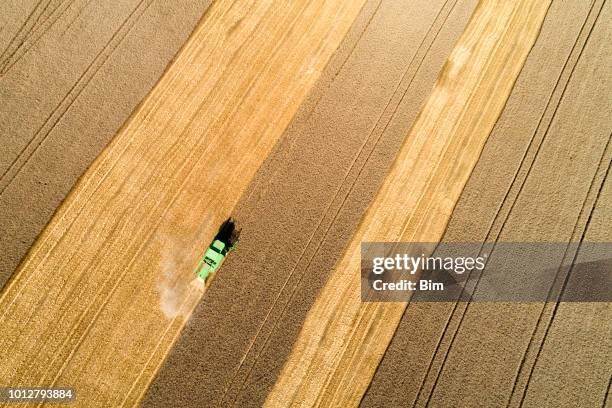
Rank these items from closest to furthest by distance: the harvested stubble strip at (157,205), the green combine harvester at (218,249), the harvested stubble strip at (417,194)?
the harvested stubble strip at (157,205), the harvested stubble strip at (417,194), the green combine harvester at (218,249)

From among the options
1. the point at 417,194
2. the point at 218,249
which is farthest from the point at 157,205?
the point at 417,194

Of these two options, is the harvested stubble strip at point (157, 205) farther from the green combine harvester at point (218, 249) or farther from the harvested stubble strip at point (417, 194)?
the harvested stubble strip at point (417, 194)

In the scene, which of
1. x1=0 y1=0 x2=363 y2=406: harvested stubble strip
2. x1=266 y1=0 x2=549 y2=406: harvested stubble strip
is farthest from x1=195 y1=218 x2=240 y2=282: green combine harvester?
x1=266 y1=0 x2=549 y2=406: harvested stubble strip

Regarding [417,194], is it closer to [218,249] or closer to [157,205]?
[218,249]

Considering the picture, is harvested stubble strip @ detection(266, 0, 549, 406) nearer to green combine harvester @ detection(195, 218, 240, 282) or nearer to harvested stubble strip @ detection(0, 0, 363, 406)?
green combine harvester @ detection(195, 218, 240, 282)

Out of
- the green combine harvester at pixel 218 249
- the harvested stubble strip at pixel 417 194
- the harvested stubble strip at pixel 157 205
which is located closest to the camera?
the harvested stubble strip at pixel 157 205

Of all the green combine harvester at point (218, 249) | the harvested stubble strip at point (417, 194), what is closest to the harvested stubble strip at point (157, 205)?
the green combine harvester at point (218, 249)

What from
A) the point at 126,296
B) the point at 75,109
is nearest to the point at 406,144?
the point at 126,296
